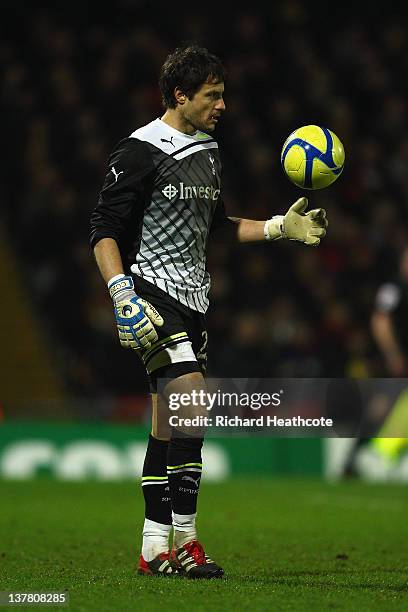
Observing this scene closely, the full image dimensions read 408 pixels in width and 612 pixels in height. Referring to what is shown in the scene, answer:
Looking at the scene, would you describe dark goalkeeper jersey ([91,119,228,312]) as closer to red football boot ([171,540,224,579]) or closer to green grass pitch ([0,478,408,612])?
red football boot ([171,540,224,579])

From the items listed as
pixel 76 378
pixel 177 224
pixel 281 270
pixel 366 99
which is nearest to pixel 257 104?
pixel 366 99

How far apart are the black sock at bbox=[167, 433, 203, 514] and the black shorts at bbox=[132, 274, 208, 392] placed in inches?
11.8

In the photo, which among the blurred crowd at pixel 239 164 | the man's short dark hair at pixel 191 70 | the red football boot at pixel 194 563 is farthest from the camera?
the blurred crowd at pixel 239 164

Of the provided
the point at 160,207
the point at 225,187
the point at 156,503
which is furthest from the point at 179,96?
the point at 225,187

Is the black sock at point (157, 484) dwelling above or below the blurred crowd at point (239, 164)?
below

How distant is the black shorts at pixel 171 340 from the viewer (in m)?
5.55

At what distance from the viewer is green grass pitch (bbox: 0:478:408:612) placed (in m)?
4.92

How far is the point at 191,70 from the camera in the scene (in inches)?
221

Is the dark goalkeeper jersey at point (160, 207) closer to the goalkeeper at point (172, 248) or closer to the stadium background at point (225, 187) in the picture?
the goalkeeper at point (172, 248)

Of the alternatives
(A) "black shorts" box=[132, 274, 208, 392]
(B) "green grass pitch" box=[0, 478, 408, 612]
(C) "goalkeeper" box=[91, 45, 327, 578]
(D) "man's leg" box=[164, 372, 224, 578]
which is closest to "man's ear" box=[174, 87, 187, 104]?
(C) "goalkeeper" box=[91, 45, 327, 578]

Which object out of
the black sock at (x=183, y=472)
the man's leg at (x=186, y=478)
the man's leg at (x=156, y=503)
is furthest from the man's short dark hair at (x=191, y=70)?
the black sock at (x=183, y=472)

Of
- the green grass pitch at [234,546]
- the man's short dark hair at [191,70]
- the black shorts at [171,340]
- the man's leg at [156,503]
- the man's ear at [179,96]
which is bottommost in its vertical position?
the green grass pitch at [234,546]

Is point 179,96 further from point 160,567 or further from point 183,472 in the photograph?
point 160,567

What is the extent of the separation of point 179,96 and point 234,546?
9.02 feet
